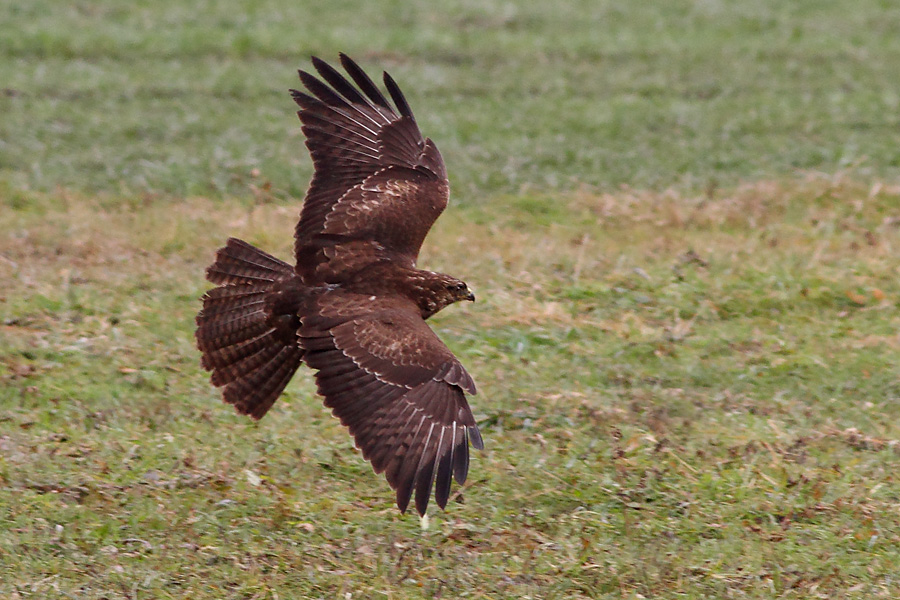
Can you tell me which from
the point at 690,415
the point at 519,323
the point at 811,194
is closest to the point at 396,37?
the point at 811,194

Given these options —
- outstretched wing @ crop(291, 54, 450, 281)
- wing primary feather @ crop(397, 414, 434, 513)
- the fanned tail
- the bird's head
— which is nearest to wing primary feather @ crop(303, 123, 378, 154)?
outstretched wing @ crop(291, 54, 450, 281)

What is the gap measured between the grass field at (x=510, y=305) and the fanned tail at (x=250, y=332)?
46 cm

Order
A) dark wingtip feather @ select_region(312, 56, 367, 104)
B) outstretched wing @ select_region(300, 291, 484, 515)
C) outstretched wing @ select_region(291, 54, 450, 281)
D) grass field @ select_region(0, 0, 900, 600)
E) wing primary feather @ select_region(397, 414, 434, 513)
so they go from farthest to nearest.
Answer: dark wingtip feather @ select_region(312, 56, 367, 104) → outstretched wing @ select_region(291, 54, 450, 281) → grass field @ select_region(0, 0, 900, 600) → outstretched wing @ select_region(300, 291, 484, 515) → wing primary feather @ select_region(397, 414, 434, 513)

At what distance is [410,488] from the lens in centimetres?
554

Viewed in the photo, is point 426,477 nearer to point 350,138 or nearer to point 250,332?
point 250,332

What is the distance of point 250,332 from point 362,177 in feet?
3.80

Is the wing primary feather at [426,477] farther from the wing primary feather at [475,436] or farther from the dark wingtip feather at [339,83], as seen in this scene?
A: the dark wingtip feather at [339,83]

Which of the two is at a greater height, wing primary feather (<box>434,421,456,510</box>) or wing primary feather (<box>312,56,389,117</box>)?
wing primary feather (<box>312,56,389,117</box>)

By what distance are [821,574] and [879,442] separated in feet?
5.26

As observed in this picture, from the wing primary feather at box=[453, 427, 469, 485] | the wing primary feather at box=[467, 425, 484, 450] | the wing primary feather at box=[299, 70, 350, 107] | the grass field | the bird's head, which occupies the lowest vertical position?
the grass field

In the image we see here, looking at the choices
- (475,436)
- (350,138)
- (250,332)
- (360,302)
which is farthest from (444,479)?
(350,138)

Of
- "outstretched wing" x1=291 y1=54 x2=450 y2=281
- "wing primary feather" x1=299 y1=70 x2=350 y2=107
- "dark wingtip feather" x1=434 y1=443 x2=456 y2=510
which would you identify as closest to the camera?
"dark wingtip feather" x1=434 y1=443 x2=456 y2=510

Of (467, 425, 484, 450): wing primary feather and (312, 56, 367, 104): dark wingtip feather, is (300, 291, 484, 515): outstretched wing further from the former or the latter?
(312, 56, 367, 104): dark wingtip feather

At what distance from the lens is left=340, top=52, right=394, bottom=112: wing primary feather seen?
692cm
